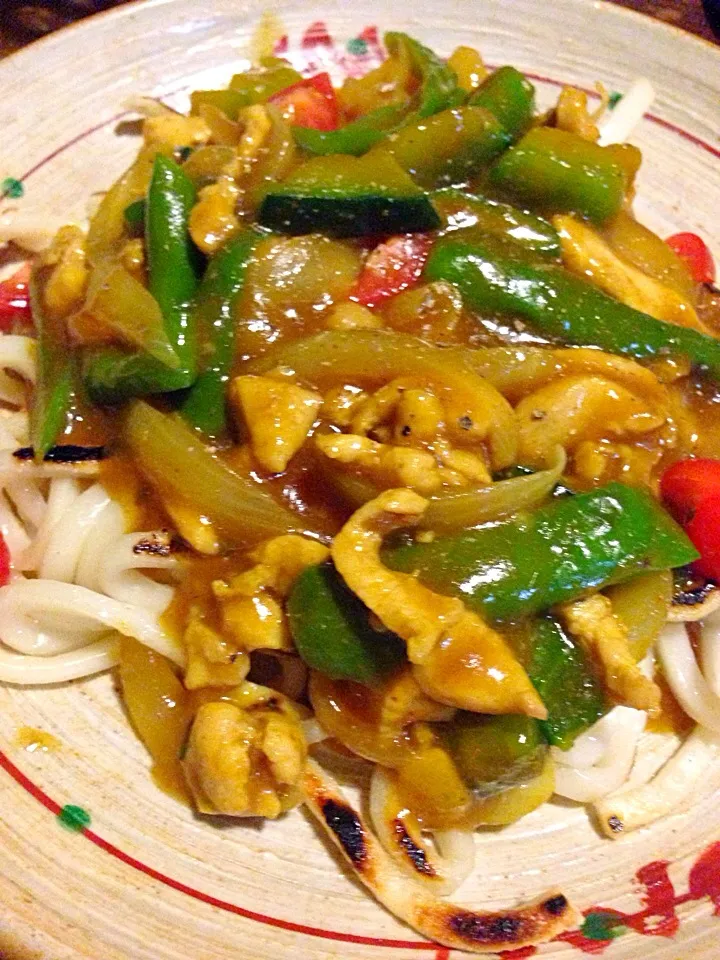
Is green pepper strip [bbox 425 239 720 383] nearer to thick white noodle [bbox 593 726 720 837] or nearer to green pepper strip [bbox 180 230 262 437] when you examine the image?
green pepper strip [bbox 180 230 262 437]

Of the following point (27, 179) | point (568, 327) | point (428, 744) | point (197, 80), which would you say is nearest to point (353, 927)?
point (428, 744)

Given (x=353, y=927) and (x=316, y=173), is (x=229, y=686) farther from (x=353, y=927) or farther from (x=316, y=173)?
(x=316, y=173)

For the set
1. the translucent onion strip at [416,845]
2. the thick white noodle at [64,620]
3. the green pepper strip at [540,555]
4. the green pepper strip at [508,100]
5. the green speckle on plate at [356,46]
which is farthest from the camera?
the green speckle on plate at [356,46]

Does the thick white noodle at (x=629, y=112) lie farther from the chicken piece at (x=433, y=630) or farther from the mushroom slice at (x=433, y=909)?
the mushroom slice at (x=433, y=909)

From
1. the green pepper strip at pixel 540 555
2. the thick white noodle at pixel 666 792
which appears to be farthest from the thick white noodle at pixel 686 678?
the green pepper strip at pixel 540 555

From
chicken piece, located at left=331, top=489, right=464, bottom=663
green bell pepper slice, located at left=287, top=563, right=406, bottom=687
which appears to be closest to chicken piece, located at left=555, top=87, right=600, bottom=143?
chicken piece, located at left=331, top=489, right=464, bottom=663

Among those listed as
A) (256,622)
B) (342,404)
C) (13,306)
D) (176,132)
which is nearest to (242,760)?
(256,622)
